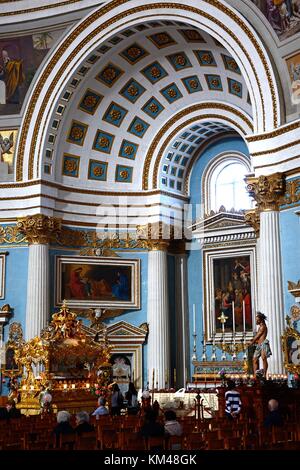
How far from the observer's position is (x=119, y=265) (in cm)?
2686

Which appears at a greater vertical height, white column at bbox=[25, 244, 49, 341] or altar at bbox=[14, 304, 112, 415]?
white column at bbox=[25, 244, 49, 341]

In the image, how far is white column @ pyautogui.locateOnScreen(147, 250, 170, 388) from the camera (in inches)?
1018

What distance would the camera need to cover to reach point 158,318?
26.2 meters

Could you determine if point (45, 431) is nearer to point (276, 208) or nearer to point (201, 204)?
point (276, 208)

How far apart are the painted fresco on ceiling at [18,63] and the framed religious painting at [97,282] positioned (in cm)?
Result: 651

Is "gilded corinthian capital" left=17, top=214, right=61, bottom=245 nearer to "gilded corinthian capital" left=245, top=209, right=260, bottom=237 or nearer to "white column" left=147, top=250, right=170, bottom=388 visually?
"white column" left=147, top=250, right=170, bottom=388

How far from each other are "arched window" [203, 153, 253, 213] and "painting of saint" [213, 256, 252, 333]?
2580 mm

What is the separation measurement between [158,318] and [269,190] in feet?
28.0

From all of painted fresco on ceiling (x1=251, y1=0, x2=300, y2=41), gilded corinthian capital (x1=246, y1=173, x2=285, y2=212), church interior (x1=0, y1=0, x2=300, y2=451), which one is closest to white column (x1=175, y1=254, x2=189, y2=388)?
church interior (x1=0, y1=0, x2=300, y2=451)

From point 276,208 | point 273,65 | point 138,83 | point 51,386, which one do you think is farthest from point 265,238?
point 138,83

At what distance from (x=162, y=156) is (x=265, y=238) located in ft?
29.4

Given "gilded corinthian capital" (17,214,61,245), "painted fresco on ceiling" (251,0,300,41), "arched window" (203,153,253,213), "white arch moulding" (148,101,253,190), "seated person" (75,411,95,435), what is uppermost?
"painted fresco on ceiling" (251,0,300,41)

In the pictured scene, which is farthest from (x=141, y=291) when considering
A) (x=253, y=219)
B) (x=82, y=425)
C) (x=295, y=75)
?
(x=82, y=425)

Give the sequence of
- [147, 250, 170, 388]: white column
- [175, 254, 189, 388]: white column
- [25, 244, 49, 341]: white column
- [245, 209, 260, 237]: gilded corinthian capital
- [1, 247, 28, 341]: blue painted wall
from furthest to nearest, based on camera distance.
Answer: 1. [175, 254, 189, 388]: white column
2. [147, 250, 170, 388]: white column
3. [1, 247, 28, 341]: blue painted wall
4. [25, 244, 49, 341]: white column
5. [245, 209, 260, 237]: gilded corinthian capital
